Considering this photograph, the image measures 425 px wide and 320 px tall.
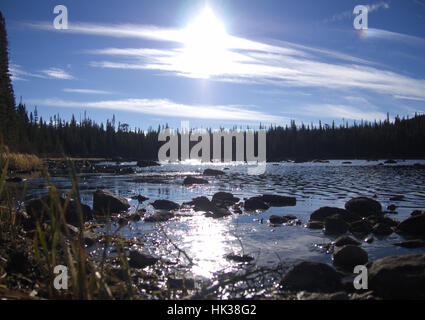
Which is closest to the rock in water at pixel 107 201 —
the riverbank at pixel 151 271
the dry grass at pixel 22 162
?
the riverbank at pixel 151 271

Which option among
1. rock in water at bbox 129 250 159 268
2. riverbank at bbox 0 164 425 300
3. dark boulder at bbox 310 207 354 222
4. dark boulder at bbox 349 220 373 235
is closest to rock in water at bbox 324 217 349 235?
dark boulder at bbox 349 220 373 235

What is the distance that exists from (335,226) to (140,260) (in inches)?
302

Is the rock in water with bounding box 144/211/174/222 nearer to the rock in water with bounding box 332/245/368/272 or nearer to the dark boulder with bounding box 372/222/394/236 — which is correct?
the rock in water with bounding box 332/245/368/272

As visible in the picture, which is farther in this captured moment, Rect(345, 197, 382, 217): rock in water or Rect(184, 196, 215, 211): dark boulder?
Rect(184, 196, 215, 211): dark boulder

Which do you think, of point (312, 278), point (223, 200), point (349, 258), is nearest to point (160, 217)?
point (223, 200)

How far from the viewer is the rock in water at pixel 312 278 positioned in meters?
6.75

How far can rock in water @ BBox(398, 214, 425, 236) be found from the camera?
37.6ft

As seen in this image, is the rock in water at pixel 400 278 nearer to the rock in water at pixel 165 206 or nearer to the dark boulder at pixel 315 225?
the dark boulder at pixel 315 225

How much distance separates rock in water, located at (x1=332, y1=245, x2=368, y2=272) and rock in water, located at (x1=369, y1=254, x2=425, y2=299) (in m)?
1.26

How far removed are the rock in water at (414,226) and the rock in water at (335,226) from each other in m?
1.93

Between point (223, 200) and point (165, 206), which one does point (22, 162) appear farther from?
point (223, 200)
